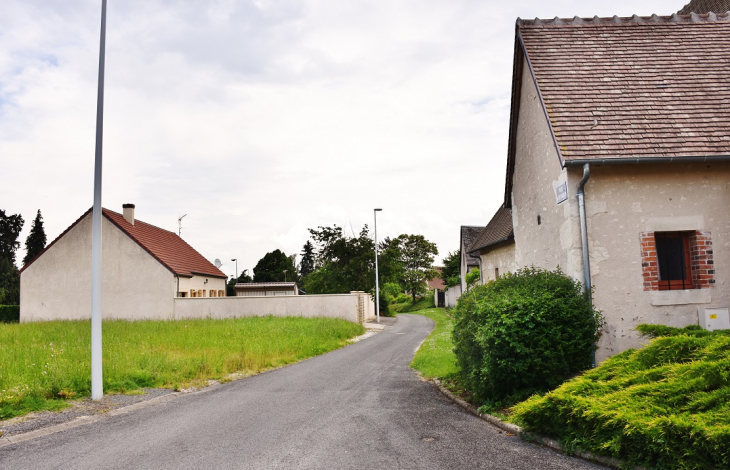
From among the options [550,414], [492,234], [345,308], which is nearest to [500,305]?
[550,414]

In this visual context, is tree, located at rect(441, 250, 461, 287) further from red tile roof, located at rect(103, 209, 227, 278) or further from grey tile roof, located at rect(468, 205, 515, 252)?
grey tile roof, located at rect(468, 205, 515, 252)

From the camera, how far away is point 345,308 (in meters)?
29.7

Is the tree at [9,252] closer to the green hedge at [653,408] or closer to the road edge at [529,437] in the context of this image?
the road edge at [529,437]

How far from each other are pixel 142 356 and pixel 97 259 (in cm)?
363

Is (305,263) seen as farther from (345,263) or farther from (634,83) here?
(634,83)

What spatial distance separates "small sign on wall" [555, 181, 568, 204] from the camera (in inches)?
364

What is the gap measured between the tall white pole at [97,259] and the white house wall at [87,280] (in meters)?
21.6

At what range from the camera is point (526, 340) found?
24.2ft

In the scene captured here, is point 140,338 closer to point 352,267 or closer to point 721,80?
point 721,80

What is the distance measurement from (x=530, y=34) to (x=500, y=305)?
6.79 metres

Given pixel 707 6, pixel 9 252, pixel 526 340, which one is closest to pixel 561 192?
pixel 526 340

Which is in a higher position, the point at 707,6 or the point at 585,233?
the point at 707,6

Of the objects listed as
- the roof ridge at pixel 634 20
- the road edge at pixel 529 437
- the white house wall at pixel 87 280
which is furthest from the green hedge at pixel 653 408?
the white house wall at pixel 87 280

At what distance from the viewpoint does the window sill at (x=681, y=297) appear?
351 inches
